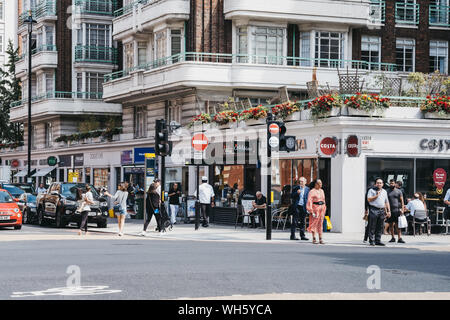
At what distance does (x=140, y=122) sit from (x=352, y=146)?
21.2 meters

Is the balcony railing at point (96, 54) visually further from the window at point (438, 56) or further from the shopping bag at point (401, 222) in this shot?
the shopping bag at point (401, 222)

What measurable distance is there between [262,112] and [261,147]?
4.48 feet

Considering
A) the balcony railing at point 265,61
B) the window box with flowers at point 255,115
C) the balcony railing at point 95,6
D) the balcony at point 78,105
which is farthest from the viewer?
the balcony at point 78,105

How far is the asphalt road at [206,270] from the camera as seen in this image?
1201 centimetres

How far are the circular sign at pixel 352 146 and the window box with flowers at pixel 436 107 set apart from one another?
278 centimetres

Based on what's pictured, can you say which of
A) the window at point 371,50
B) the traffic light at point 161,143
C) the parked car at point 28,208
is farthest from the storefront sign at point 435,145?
the parked car at point 28,208

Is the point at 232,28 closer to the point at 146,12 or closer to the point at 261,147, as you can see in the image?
the point at 146,12

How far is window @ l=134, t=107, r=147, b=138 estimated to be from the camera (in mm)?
46469

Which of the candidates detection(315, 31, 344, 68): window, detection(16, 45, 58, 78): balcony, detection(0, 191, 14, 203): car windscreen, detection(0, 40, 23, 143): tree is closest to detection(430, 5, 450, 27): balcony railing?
detection(315, 31, 344, 68): window

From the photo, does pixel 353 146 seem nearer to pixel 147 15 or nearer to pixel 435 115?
pixel 435 115

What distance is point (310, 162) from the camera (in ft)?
98.1

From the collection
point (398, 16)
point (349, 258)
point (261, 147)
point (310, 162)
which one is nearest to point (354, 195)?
point (310, 162)

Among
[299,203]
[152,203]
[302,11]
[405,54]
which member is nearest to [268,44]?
[302,11]

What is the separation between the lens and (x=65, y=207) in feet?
105
